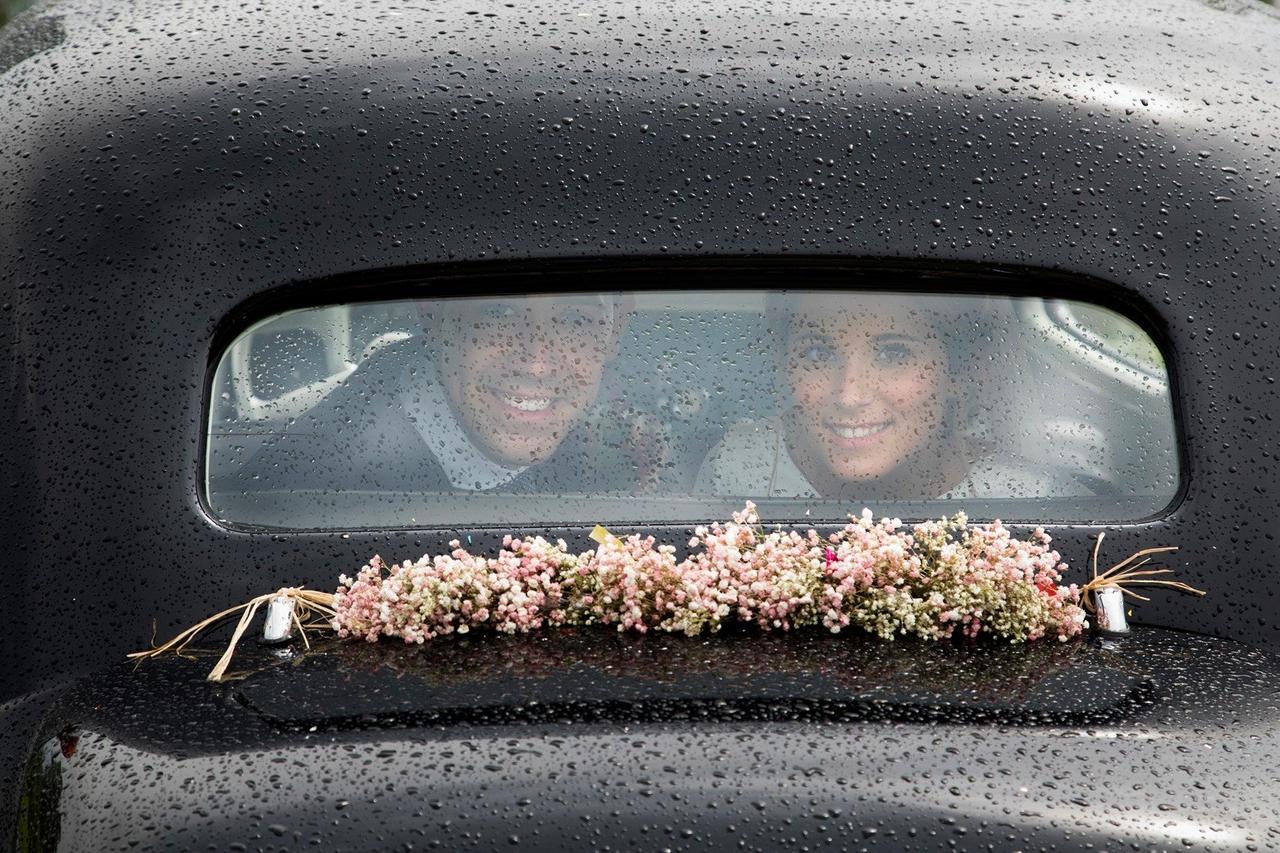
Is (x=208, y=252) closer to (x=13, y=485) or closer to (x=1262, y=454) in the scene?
(x=13, y=485)

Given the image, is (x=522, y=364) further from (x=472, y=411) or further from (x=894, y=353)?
(x=894, y=353)

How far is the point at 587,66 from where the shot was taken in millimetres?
2145

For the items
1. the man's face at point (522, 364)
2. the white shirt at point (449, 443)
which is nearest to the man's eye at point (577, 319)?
the man's face at point (522, 364)

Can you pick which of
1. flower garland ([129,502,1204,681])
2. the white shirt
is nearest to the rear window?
the white shirt

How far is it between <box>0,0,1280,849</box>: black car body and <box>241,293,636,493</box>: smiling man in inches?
2.4

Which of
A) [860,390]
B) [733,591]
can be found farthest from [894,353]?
[733,591]

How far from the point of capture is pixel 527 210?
205 cm

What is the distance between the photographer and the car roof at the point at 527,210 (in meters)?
1.97

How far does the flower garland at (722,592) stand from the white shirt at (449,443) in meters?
0.15

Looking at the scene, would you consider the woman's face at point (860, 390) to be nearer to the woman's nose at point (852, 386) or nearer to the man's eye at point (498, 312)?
the woman's nose at point (852, 386)

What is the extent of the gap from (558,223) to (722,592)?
22.7 inches

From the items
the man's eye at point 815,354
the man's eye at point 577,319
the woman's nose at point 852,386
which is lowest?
the woman's nose at point 852,386

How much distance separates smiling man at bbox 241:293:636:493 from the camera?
204cm

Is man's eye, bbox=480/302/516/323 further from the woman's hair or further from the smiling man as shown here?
the woman's hair
